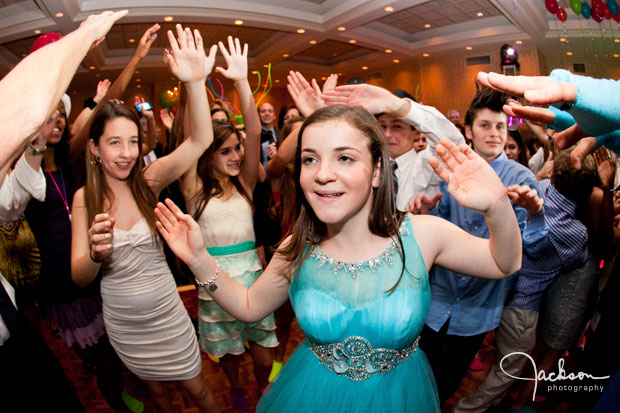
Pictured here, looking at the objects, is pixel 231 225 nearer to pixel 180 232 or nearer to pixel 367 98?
pixel 180 232

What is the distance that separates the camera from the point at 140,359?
1.87 m

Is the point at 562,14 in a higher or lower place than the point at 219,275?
higher

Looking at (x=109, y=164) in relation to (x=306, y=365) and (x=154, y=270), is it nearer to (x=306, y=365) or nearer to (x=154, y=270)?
(x=154, y=270)

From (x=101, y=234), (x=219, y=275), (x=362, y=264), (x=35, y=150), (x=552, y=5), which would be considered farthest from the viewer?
(x=552, y=5)

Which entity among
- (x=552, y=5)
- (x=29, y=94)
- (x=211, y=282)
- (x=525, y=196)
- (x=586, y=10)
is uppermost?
(x=552, y=5)

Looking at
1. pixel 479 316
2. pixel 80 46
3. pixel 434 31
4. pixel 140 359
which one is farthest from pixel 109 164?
pixel 434 31

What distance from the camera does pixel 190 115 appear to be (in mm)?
1955

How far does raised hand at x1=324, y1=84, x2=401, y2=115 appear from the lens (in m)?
1.71

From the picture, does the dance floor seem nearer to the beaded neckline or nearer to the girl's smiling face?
the beaded neckline

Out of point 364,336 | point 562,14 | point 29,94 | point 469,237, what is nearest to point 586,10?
point 562,14

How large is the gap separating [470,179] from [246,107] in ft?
4.61

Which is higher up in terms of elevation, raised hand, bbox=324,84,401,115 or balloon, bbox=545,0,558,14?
balloon, bbox=545,0,558,14

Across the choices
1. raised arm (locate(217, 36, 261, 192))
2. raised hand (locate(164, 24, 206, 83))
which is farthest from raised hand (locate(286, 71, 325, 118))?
raised hand (locate(164, 24, 206, 83))

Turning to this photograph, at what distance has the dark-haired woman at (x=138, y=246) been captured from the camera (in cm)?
182
